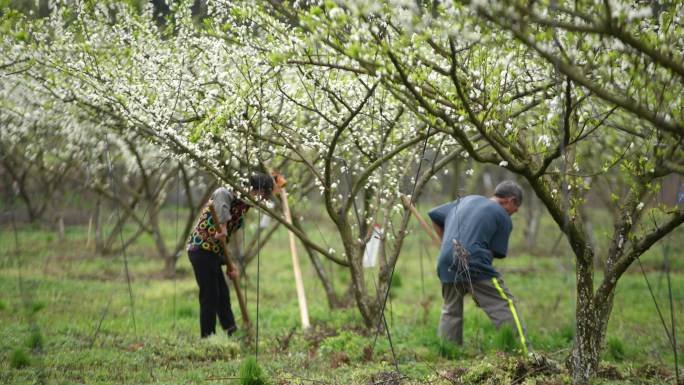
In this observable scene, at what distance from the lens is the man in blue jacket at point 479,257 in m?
6.09

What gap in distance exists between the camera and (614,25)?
303cm

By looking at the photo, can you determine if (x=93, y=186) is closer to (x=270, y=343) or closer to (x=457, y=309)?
(x=270, y=343)

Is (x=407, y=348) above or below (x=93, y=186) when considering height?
below

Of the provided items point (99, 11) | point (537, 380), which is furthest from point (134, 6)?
point (537, 380)

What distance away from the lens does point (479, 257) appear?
6.20 meters

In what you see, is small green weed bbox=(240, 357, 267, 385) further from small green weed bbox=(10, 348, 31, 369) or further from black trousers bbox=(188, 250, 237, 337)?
black trousers bbox=(188, 250, 237, 337)

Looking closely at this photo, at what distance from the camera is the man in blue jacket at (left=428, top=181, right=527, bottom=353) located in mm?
6094

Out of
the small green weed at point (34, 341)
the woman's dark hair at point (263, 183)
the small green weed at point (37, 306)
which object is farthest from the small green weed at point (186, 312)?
the woman's dark hair at point (263, 183)

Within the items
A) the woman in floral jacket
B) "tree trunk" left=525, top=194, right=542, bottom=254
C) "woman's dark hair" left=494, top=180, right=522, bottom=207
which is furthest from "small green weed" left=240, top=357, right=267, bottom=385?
"tree trunk" left=525, top=194, right=542, bottom=254

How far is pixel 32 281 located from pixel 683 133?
8.80m

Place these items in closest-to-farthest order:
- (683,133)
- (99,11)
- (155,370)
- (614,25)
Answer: (614,25), (683,133), (155,370), (99,11)

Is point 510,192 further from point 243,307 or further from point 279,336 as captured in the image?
point 243,307

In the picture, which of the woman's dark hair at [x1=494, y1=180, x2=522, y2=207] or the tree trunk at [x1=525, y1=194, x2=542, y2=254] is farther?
the tree trunk at [x1=525, y1=194, x2=542, y2=254]

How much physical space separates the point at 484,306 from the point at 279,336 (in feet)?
6.39
